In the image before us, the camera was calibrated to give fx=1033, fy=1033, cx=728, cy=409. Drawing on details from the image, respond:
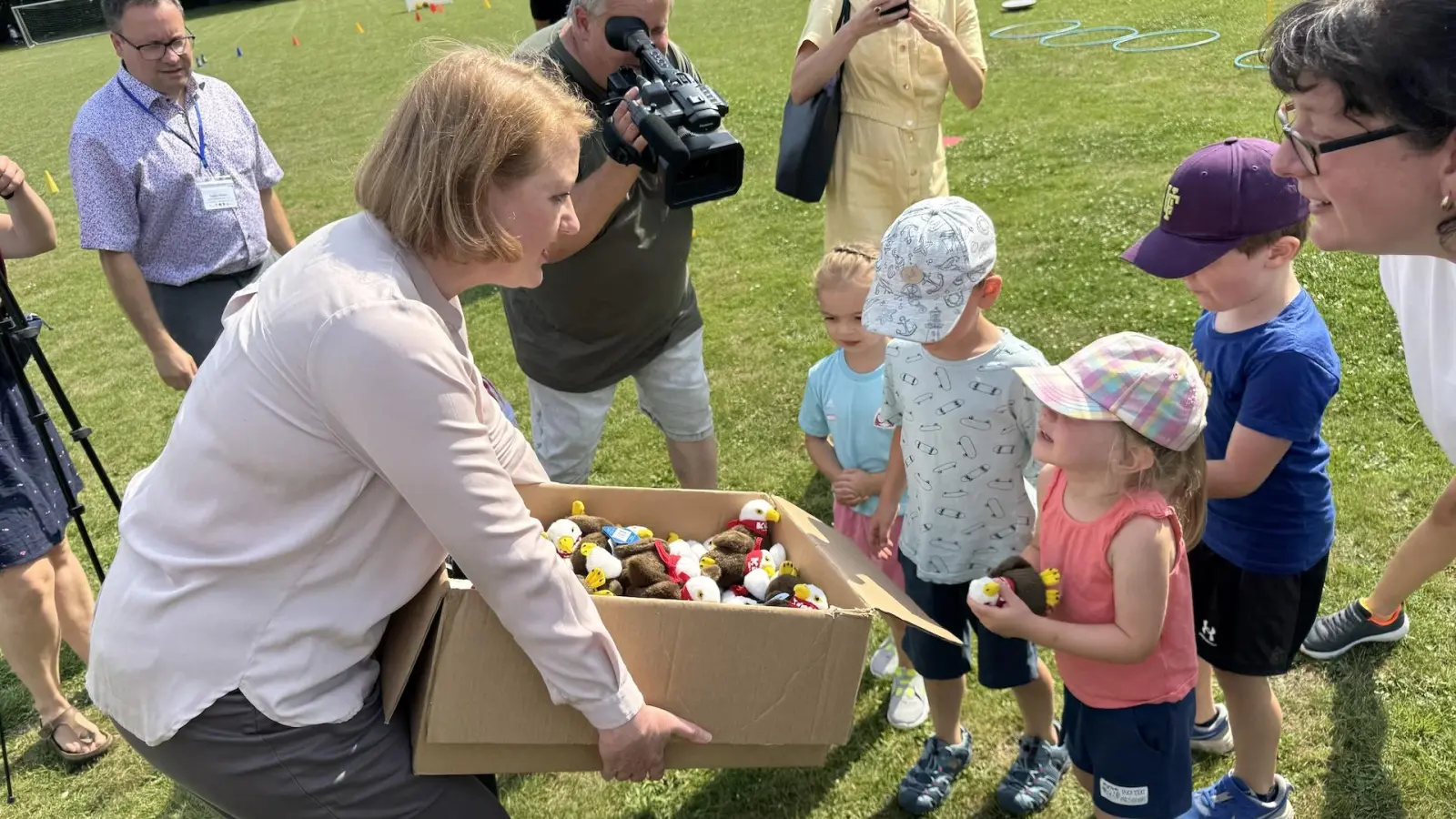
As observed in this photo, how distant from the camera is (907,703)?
3135mm

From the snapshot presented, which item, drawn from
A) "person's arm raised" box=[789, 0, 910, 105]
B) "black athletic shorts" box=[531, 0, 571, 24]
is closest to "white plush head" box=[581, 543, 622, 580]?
"person's arm raised" box=[789, 0, 910, 105]

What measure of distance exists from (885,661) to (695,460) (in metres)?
1.02

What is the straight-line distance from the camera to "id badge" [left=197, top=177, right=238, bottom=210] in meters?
3.82

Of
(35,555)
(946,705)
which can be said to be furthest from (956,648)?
(35,555)

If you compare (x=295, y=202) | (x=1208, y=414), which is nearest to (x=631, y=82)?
(x=1208, y=414)

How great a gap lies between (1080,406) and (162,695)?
171cm

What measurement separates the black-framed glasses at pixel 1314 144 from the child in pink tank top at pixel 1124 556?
0.41m

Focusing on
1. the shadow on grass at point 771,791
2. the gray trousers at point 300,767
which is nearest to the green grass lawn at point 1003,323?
the shadow on grass at point 771,791

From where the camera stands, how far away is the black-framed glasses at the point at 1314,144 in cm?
164

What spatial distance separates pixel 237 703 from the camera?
1.71 meters

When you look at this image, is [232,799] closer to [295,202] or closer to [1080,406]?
[1080,406]

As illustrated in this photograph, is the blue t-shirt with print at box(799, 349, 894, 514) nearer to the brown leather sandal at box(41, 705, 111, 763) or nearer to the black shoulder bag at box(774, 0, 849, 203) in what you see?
the black shoulder bag at box(774, 0, 849, 203)

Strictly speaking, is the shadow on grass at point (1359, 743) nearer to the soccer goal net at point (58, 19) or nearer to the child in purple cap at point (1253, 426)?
the child in purple cap at point (1253, 426)

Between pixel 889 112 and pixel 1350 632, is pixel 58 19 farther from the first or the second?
pixel 1350 632
